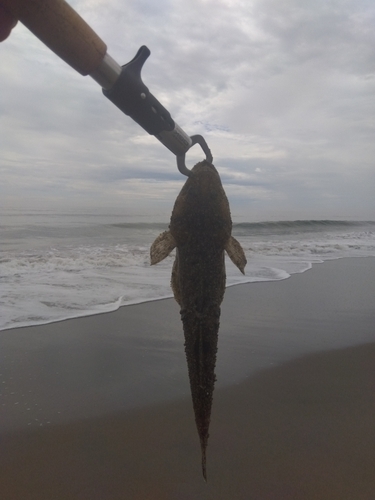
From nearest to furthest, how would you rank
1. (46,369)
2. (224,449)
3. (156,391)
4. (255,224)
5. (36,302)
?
1. (224,449)
2. (156,391)
3. (46,369)
4. (36,302)
5. (255,224)

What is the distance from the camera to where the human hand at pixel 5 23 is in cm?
152

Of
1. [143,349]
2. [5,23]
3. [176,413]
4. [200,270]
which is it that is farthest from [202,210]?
[143,349]

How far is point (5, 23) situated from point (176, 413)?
3379mm

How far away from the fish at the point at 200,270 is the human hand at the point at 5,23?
110 cm

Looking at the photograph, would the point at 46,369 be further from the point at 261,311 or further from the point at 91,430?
the point at 261,311

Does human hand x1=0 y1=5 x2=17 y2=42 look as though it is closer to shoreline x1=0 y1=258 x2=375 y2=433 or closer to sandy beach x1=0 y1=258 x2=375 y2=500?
sandy beach x1=0 y1=258 x2=375 y2=500

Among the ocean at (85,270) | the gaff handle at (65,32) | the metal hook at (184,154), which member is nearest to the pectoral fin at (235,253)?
the metal hook at (184,154)

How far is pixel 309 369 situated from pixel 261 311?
2.31 metres

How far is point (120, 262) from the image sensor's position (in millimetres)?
11695

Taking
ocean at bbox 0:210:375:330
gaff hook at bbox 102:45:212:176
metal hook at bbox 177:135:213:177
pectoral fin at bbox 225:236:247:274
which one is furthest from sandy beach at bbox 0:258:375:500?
gaff hook at bbox 102:45:212:176

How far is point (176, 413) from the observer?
3.74 m

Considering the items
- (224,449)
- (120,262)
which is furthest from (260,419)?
(120,262)

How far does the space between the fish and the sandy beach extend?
4.30ft

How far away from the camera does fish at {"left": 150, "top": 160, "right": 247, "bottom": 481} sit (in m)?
1.93
